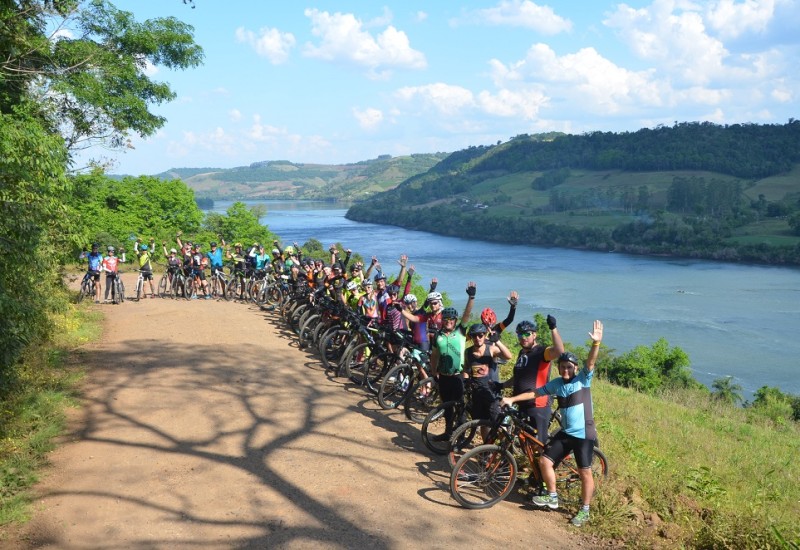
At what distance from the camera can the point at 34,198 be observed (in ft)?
26.7

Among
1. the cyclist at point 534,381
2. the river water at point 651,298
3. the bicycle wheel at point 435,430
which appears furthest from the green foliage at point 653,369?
the cyclist at point 534,381

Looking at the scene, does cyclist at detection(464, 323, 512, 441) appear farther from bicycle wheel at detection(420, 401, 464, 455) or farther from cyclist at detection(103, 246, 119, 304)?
cyclist at detection(103, 246, 119, 304)

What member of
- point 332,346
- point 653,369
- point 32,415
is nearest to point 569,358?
point 332,346

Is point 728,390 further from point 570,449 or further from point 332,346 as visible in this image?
point 570,449

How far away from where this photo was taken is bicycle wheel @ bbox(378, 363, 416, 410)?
8320 mm

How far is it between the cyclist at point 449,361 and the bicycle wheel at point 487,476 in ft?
3.22

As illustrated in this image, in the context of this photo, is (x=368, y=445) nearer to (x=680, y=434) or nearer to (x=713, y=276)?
(x=680, y=434)

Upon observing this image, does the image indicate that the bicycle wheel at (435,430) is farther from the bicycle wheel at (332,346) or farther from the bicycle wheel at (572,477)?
the bicycle wheel at (332,346)

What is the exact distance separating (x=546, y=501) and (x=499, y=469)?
531 mm

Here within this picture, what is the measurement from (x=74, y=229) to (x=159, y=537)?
855 cm

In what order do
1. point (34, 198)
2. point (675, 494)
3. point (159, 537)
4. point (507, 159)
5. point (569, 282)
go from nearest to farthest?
point (159, 537) → point (675, 494) → point (34, 198) → point (569, 282) → point (507, 159)

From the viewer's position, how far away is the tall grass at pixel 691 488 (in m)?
5.53

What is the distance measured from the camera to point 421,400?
8.38 m

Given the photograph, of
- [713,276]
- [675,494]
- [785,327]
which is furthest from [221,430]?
[713,276]
